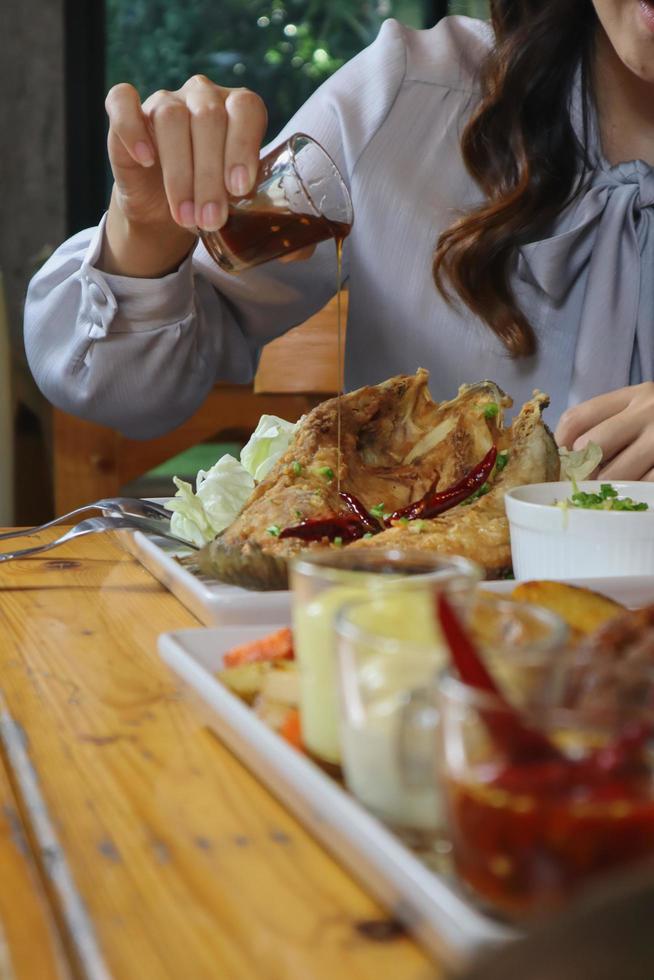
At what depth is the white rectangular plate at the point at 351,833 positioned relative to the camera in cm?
50

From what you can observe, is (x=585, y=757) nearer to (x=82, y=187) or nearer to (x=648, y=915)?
(x=648, y=915)

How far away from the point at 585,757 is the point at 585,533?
680 mm

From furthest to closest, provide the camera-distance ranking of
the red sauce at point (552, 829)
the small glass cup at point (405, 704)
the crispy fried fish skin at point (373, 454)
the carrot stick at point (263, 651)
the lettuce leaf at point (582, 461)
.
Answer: the lettuce leaf at point (582, 461) → the crispy fried fish skin at point (373, 454) → the carrot stick at point (263, 651) → the small glass cup at point (405, 704) → the red sauce at point (552, 829)

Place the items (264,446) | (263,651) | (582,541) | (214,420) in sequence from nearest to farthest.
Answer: (263,651)
(582,541)
(264,446)
(214,420)

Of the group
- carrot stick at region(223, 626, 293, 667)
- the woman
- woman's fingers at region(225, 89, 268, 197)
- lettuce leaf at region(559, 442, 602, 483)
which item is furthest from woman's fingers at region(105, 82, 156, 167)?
carrot stick at region(223, 626, 293, 667)

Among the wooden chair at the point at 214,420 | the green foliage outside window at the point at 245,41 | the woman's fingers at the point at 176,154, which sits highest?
the green foliage outside window at the point at 245,41

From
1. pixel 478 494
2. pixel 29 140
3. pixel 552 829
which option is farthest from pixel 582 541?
pixel 29 140

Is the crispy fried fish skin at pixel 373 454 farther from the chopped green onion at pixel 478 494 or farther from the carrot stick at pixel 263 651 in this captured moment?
the carrot stick at pixel 263 651

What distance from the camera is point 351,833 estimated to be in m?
0.59

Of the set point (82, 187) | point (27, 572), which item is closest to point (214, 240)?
point (27, 572)

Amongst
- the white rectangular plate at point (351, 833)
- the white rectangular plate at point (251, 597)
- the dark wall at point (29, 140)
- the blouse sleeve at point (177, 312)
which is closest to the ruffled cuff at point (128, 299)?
the blouse sleeve at point (177, 312)

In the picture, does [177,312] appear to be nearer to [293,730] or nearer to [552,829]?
[293,730]

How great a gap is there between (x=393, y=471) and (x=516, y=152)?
33.8 inches

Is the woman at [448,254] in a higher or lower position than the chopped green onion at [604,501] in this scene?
higher
